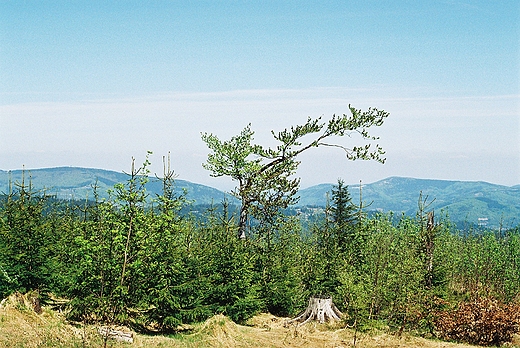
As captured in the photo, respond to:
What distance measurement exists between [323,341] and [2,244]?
934 centimetres

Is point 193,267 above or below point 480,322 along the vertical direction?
above

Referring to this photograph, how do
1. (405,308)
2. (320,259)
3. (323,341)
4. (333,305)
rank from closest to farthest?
(323,341), (405,308), (333,305), (320,259)

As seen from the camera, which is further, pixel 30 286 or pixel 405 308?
pixel 405 308

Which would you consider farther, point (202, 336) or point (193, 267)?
point (193, 267)

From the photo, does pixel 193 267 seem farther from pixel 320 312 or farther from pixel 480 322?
pixel 480 322

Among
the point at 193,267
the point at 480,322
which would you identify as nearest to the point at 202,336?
the point at 193,267

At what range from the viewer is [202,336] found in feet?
42.5

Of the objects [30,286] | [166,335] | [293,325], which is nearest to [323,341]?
[293,325]

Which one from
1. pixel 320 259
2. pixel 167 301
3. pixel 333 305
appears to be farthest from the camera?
pixel 320 259

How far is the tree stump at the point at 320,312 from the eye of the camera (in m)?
16.5

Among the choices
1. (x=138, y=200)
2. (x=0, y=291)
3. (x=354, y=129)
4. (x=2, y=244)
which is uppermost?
(x=354, y=129)

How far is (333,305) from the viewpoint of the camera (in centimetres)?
1725

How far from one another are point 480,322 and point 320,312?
15.8 ft

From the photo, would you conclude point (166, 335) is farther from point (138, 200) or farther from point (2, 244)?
point (2, 244)
